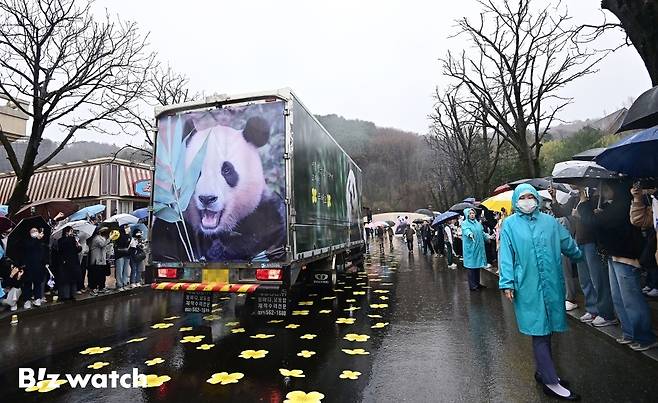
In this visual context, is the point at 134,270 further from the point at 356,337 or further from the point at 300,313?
the point at 356,337

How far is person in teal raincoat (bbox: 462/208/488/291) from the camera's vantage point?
887 centimetres

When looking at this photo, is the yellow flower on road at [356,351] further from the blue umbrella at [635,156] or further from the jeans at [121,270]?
the jeans at [121,270]

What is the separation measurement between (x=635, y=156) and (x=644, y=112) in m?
0.47

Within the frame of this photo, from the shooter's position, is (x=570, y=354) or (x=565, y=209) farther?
(x=565, y=209)

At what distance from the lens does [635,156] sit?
402 cm

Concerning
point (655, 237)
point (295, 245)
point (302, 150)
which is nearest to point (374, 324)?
point (295, 245)

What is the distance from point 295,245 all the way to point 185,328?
2.45 m

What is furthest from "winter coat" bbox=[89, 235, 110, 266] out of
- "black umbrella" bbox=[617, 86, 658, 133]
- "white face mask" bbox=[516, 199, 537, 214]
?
"black umbrella" bbox=[617, 86, 658, 133]

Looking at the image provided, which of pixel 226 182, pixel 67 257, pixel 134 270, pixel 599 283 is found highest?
pixel 226 182

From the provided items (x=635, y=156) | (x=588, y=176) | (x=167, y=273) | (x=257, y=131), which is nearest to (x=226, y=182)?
(x=257, y=131)

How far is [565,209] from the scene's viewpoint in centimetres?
705

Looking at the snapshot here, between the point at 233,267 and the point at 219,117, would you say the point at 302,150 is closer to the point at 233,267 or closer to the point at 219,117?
→ the point at 219,117

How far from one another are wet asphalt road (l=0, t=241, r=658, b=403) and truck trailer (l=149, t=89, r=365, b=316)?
83 cm

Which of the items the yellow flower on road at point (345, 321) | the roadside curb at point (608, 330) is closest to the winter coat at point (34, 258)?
the yellow flower on road at point (345, 321)
